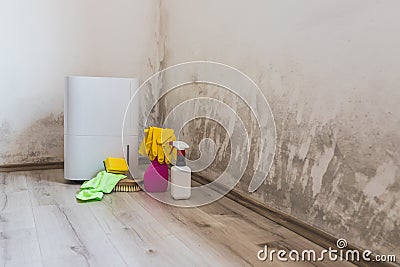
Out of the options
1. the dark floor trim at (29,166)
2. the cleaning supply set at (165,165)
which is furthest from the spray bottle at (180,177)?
the dark floor trim at (29,166)

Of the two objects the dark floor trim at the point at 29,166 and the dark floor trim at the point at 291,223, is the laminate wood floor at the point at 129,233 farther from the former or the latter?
the dark floor trim at the point at 29,166

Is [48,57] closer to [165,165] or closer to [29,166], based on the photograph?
[29,166]

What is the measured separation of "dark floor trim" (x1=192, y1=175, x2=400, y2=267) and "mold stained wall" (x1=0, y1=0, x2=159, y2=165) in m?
0.96

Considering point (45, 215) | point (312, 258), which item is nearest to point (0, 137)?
point (45, 215)

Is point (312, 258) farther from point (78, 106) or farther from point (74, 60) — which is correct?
point (74, 60)

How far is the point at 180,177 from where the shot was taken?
1411 mm

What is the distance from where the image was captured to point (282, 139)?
3.99 feet

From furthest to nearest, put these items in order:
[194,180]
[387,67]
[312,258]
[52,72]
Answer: [52,72] < [194,180] < [312,258] < [387,67]

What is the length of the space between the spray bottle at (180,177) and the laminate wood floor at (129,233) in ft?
0.27

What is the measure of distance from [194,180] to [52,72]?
0.84 meters

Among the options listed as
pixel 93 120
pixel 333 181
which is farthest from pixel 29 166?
pixel 333 181

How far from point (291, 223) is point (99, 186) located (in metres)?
0.72

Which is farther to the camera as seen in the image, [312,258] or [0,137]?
[0,137]

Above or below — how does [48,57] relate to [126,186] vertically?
above
